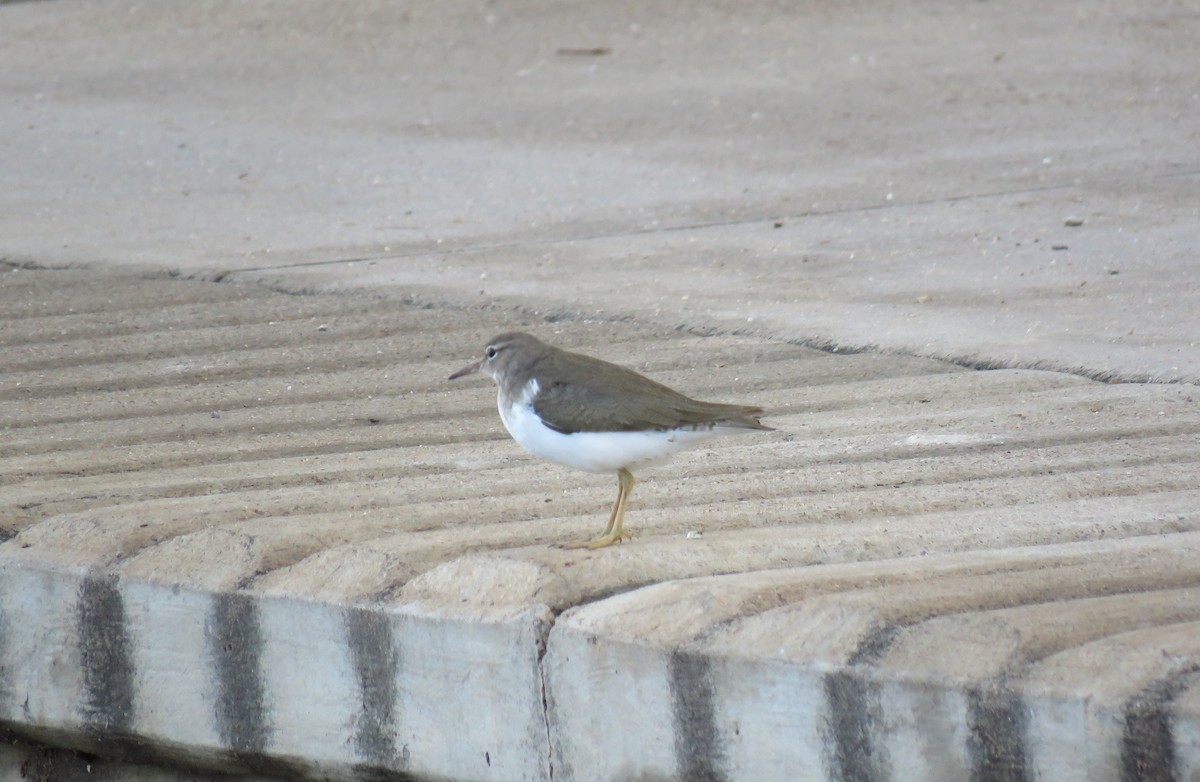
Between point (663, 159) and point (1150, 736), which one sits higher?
point (663, 159)

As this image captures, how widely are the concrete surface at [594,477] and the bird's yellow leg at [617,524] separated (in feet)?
0.21

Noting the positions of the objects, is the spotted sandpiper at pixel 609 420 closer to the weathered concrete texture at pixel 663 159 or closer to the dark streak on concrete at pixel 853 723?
the dark streak on concrete at pixel 853 723

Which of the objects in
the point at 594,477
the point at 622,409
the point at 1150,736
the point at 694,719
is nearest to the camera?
the point at 1150,736

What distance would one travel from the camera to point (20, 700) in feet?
15.4

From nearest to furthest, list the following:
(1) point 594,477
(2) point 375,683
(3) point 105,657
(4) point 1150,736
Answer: (4) point 1150,736 → (2) point 375,683 → (3) point 105,657 → (1) point 594,477

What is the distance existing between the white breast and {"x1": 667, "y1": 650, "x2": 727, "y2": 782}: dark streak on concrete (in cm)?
69

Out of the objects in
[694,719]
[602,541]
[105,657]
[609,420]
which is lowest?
[105,657]

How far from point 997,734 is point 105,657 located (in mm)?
2362

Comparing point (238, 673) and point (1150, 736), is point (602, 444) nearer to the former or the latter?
point (238, 673)

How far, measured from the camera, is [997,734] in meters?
3.37

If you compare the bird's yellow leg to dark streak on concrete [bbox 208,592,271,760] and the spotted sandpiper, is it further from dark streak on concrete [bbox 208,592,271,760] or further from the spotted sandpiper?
dark streak on concrete [bbox 208,592,271,760]

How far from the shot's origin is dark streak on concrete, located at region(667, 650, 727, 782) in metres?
3.71

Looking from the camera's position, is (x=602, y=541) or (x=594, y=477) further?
(x=594, y=477)

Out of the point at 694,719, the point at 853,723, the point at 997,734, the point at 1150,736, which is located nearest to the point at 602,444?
the point at 694,719
